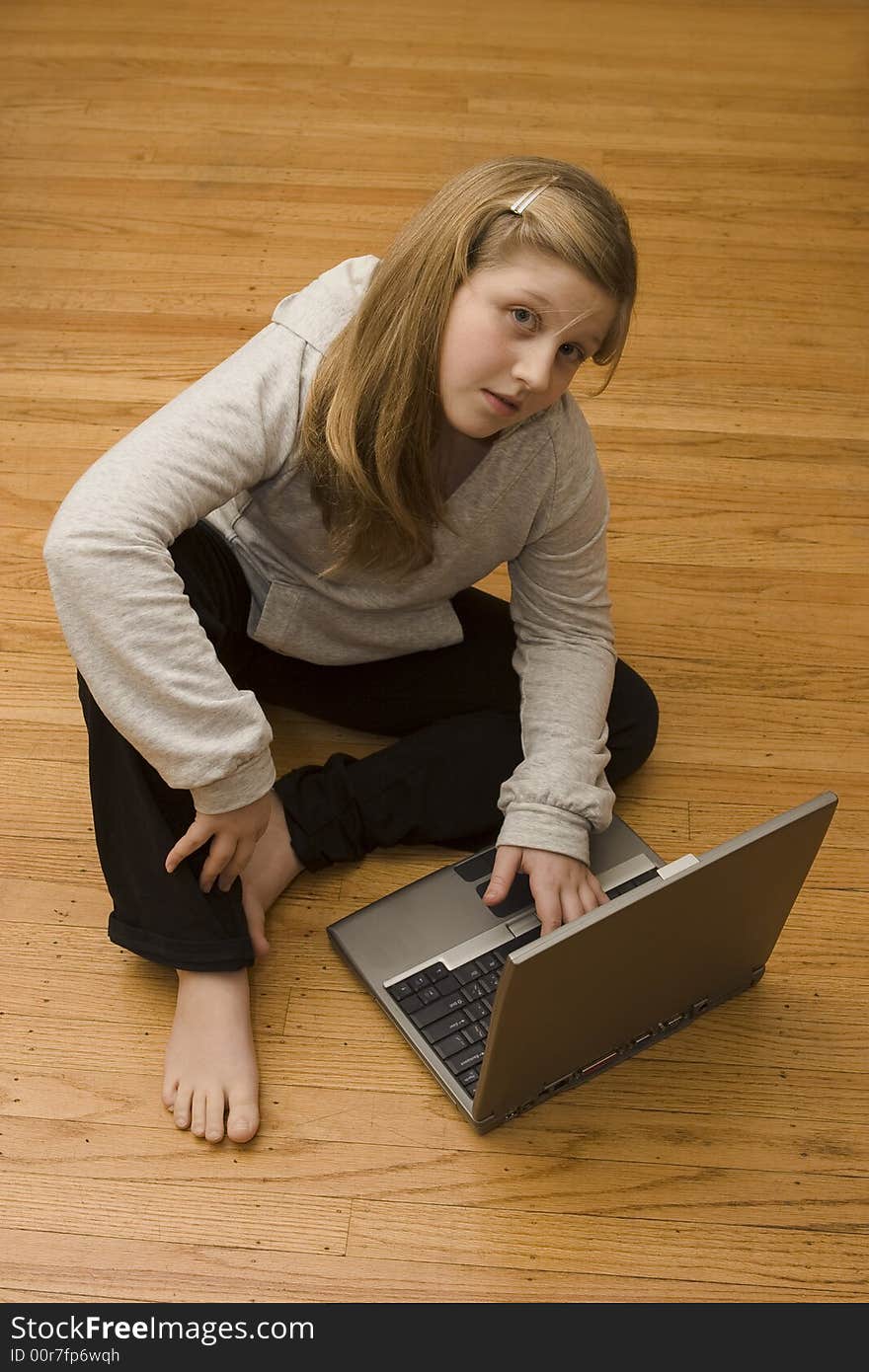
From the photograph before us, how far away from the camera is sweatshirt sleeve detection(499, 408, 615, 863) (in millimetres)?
1041

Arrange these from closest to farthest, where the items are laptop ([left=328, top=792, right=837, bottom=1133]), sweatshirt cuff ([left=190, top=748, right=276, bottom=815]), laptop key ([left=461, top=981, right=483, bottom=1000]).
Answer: laptop ([left=328, top=792, right=837, bottom=1133]) → sweatshirt cuff ([left=190, top=748, right=276, bottom=815]) → laptop key ([left=461, top=981, right=483, bottom=1000])

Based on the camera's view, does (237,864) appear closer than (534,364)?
No

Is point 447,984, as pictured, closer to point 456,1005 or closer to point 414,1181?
point 456,1005

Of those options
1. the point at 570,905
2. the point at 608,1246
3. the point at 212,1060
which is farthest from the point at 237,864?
the point at 608,1246

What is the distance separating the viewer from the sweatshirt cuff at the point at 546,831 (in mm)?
1032

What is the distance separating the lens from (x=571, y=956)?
2.66ft

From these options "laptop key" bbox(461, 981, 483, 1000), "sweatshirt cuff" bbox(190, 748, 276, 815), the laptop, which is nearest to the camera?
the laptop

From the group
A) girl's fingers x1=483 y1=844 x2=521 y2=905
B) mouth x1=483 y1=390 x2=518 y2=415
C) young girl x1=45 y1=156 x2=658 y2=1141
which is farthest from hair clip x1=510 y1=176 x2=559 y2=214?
girl's fingers x1=483 y1=844 x2=521 y2=905

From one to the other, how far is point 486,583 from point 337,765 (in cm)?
32

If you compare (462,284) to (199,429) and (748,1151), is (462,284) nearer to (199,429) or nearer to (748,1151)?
(199,429)

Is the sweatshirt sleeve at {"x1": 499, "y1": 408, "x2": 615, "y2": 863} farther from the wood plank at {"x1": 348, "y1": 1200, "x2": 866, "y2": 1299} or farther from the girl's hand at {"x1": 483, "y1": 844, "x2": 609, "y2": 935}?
the wood plank at {"x1": 348, "y1": 1200, "x2": 866, "y2": 1299}

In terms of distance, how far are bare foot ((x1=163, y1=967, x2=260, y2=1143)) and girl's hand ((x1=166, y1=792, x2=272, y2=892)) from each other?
3.2 inches

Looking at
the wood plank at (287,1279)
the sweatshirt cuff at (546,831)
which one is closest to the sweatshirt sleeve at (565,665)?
the sweatshirt cuff at (546,831)

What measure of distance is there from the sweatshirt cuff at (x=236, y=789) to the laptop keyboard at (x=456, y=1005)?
21 cm
